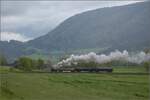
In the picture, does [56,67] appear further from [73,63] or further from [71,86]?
[71,86]

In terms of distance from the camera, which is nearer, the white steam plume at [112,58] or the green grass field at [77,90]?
the green grass field at [77,90]

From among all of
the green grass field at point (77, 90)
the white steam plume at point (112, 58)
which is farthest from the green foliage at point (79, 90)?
the white steam plume at point (112, 58)

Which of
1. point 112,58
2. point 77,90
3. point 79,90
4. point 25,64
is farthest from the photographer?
point 25,64

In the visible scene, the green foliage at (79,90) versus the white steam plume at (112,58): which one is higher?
the white steam plume at (112,58)

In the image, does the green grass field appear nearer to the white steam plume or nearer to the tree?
the white steam plume

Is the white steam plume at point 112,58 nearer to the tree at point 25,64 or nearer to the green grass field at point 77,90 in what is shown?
the tree at point 25,64

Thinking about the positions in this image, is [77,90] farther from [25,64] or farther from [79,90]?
[25,64]

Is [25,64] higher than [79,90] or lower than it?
higher

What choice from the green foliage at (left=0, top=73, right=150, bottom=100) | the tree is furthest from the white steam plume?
the green foliage at (left=0, top=73, right=150, bottom=100)

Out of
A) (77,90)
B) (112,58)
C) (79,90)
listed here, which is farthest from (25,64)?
(77,90)

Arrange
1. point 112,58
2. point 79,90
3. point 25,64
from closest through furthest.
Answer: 1. point 79,90
2. point 112,58
3. point 25,64

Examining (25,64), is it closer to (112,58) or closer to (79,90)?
(112,58)

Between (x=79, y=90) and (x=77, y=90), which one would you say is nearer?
(x=77, y=90)

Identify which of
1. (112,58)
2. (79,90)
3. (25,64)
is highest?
(112,58)
